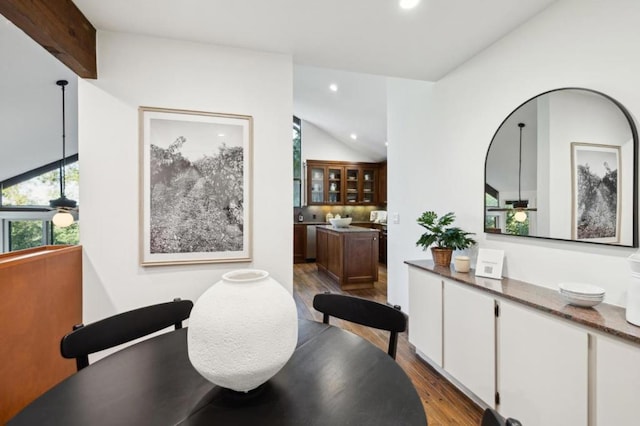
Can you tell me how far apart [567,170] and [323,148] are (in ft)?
19.9

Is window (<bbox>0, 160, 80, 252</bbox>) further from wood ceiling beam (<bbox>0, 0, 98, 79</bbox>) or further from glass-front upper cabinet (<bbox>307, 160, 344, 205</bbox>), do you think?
wood ceiling beam (<bbox>0, 0, 98, 79</bbox>)

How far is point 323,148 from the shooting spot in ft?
24.3

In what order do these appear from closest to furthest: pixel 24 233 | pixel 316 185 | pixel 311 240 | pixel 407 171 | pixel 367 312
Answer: pixel 367 312 < pixel 407 171 < pixel 24 233 < pixel 311 240 < pixel 316 185

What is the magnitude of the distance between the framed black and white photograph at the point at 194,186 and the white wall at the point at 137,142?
0.06 m

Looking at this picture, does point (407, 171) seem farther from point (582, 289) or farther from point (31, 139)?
point (31, 139)

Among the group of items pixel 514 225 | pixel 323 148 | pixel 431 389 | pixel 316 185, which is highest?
pixel 323 148

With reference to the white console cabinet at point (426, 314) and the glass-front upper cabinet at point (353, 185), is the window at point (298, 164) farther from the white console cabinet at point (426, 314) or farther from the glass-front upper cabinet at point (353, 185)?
the white console cabinet at point (426, 314)

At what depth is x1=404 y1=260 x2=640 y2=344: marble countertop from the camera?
1195mm

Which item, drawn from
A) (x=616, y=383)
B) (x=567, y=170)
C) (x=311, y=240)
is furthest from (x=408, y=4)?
(x=311, y=240)

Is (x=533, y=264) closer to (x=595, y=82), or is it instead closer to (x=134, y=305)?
(x=595, y=82)

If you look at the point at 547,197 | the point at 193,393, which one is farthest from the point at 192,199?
the point at 547,197

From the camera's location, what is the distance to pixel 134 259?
6.51ft

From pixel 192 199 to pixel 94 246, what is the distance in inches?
26.8

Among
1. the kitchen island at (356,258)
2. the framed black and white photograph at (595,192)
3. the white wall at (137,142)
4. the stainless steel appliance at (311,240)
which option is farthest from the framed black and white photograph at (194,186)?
the stainless steel appliance at (311,240)
